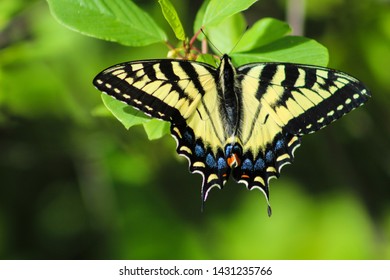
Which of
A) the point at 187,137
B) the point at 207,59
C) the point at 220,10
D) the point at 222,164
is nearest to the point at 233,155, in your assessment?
the point at 222,164

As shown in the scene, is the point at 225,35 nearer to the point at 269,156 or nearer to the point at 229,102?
the point at 229,102

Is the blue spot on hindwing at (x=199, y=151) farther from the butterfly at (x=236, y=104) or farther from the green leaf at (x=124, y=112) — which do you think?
the green leaf at (x=124, y=112)

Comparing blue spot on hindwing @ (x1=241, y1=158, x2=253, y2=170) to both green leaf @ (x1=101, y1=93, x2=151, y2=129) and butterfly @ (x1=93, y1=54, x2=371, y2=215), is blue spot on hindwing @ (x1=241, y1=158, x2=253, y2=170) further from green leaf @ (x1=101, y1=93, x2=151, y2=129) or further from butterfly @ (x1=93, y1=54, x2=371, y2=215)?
green leaf @ (x1=101, y1=93, x2=151, y2=129)

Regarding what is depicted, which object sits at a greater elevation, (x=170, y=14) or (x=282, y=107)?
(x=170, y=14)

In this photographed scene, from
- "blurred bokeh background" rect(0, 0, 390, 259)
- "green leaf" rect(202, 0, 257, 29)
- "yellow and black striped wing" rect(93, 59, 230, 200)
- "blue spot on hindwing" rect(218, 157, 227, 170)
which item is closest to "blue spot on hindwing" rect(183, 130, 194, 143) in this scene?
"yellow and black striped wing" rect(93, 59, 230, 200)
